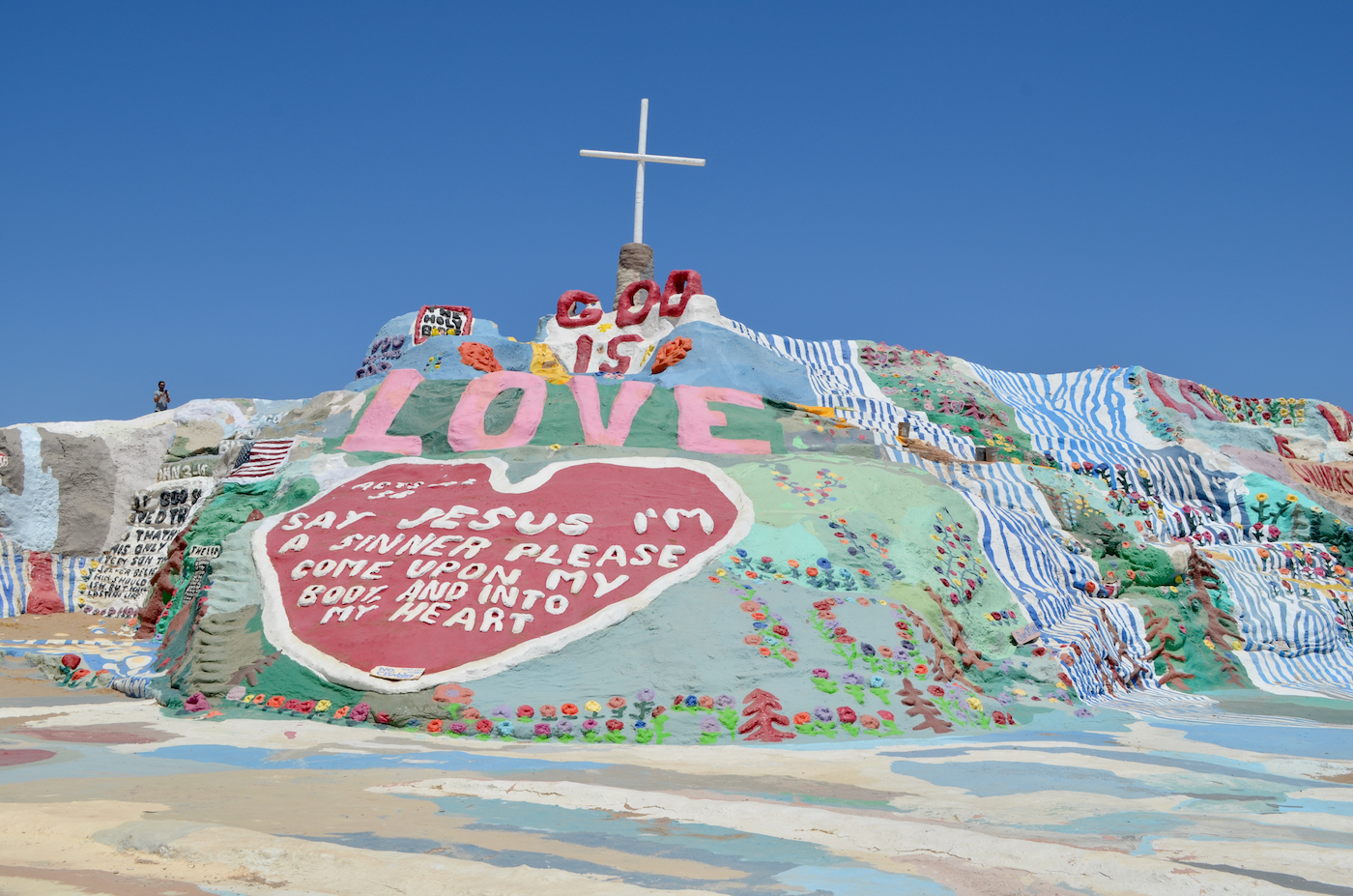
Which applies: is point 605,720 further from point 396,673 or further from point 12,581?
point 12,581

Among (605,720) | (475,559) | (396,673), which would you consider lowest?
(605,720)

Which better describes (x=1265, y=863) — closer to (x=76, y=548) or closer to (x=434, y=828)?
(x=434, y=828)

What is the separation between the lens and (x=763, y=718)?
25.6ft

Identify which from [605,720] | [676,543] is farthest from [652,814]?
[676,543]

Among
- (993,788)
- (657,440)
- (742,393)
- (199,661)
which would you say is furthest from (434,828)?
(742,393)

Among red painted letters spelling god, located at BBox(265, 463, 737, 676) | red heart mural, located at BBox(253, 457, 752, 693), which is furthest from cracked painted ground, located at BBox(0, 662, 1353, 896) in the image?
red painted letters spelling god, located at BBox(265, 463, 737, 676)

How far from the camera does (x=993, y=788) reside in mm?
5898

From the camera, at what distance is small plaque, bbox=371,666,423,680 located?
827 cm

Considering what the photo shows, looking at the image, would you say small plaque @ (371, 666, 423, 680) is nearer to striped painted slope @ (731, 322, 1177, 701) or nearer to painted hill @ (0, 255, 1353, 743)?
painted hill @ (0, 255, 1353, 743)

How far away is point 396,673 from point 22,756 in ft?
8.58

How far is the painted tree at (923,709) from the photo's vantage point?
811 cm

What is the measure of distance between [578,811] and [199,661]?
5409mm

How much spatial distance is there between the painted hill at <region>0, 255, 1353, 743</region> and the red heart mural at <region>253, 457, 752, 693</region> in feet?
0.11

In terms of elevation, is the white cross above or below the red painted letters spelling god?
above
